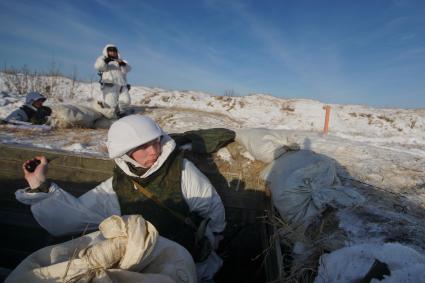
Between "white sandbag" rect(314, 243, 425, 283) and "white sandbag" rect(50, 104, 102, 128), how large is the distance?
5115 millimetres

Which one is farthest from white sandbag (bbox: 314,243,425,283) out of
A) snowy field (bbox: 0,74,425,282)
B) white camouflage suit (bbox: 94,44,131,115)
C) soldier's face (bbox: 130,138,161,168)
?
white camouflage suit (bbox: 94,44,131,115)

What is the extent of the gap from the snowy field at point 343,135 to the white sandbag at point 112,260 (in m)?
1.20

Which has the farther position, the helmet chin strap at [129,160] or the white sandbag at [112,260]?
the helmet chin strap at [129,160]

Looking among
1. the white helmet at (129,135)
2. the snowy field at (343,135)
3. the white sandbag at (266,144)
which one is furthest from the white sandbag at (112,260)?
the white sandbag at (266,144)

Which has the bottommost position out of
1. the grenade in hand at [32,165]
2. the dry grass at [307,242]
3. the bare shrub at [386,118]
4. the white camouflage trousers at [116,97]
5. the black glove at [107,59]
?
the dry grass at [307,242]

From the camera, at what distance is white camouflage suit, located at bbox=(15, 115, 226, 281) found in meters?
1.79

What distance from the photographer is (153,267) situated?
1329 mm

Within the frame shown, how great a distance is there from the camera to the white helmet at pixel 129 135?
176 cm

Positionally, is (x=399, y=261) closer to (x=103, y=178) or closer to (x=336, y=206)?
(x=336, y=206)

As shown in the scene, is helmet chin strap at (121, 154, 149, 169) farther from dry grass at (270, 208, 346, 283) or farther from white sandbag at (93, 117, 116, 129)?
white sandbag at (93, 117, 116, 129)

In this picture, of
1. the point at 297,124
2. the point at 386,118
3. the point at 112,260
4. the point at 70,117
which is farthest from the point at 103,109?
the point at 386,118

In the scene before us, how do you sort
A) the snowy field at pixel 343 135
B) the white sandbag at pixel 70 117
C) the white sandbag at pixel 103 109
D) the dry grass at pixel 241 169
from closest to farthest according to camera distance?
the snowy field at pixel 343 135 < the dry grass at pixel 241 169 < the white sandbag at pixel 70 117 < the white sandbag at pixel 103 109

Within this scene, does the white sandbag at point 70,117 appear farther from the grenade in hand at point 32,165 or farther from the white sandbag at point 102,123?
the grenade in hand at point 32,165

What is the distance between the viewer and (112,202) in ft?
6.63
